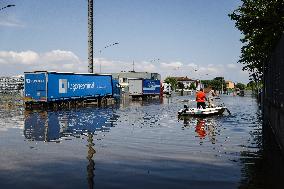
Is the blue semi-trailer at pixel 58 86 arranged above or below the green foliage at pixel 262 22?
below

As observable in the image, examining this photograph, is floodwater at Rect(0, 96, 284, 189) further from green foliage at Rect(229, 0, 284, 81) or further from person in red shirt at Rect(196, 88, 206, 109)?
green foliage at Rect(229, 0, 284, 81)

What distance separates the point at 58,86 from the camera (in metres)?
40.0

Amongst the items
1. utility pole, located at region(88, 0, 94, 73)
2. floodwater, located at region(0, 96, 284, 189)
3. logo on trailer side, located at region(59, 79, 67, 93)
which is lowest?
floodwater, located at region(0, 96, 284, 189)

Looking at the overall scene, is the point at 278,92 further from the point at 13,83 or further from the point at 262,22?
the point at 13,83

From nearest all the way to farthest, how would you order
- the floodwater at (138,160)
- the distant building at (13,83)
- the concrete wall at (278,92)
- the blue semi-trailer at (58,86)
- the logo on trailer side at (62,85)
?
the floodwater at (138,160), the concrete wall at (278,92), the blue semi-trailer at (58,86), the logo on trailer side at (62,85), the distant building at (13,83)

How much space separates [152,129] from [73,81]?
78.4 ft

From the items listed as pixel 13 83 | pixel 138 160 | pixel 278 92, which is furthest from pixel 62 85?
pixel 13 83

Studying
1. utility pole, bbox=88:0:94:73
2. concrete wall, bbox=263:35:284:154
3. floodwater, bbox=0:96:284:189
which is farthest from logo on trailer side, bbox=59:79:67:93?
concrete wall, bbox=263:35:284:154

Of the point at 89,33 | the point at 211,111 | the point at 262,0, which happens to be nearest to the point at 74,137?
the point at 211,111

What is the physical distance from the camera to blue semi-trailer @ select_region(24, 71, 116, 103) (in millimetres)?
38281

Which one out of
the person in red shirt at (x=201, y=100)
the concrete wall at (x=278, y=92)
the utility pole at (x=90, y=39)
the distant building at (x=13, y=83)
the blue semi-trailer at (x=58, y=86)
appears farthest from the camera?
the distant building at (x=13, y=83)

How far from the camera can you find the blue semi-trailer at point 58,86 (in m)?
38.3

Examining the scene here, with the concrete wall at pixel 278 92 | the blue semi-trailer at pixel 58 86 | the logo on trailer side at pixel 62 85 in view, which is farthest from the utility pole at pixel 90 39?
the concrete wall at pixel 278 92

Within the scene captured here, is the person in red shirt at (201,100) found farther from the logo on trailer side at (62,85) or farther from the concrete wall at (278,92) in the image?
the logo on trailer side at (62,85)
